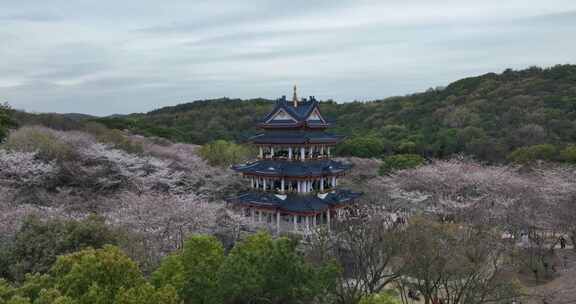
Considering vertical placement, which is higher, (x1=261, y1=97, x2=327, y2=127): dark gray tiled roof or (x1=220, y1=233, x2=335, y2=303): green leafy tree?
(x1=261, y1=97, x2=327, y2=127): dark gray tiled roof

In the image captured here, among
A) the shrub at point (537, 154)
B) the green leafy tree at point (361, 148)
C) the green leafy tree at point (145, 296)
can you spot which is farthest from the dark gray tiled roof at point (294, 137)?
the green leafy tree at point (361, 148)

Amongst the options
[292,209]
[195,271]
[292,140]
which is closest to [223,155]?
[292,140]

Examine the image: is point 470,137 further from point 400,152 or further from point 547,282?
point 547,282

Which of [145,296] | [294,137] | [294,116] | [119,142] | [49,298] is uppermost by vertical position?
[294,116]

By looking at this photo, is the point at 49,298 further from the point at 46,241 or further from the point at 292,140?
the point at 292,140

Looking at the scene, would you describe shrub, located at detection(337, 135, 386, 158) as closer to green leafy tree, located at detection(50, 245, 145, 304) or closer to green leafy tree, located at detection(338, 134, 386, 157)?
green leafy tree, located at detection(338, 134, 386, 157)

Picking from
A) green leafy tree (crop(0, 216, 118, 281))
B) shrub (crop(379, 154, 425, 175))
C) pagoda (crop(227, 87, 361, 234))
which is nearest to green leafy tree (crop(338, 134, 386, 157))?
shrub (crop(379, 154, 425, 175))
